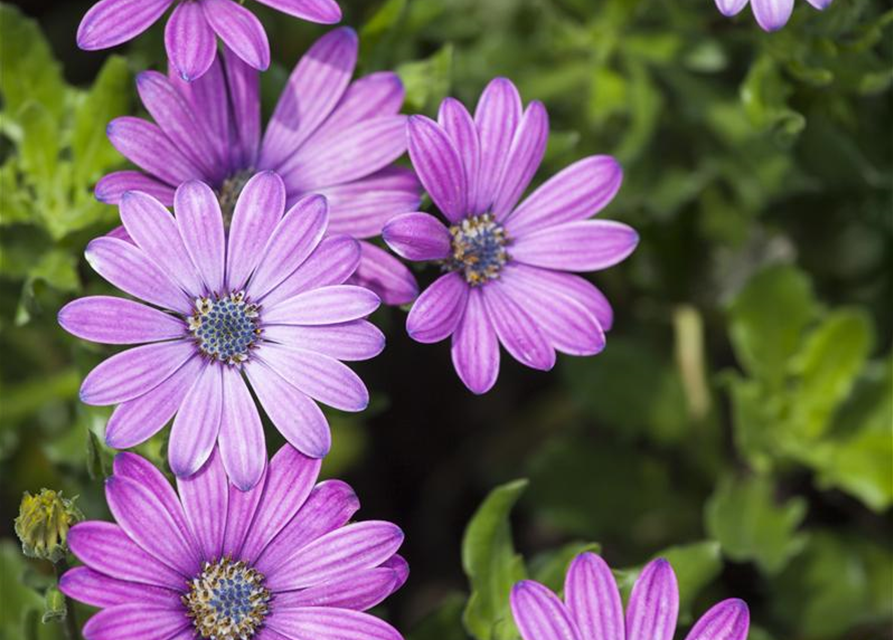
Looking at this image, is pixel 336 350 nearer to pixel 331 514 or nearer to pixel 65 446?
pixel 331 514

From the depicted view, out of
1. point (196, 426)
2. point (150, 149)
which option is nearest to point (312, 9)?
point (150, 149)

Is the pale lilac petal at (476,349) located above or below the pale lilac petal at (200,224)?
below

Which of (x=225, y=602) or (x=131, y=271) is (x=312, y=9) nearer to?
(x=131, y=271)

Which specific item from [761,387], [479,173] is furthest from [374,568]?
[761,387]

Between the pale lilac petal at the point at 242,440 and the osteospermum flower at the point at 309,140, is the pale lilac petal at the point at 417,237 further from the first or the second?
the pale lilac petal at the point at 242,440

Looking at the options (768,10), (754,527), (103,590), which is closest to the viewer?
(103,590)

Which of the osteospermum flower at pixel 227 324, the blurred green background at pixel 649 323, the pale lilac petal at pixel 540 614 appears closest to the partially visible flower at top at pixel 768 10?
the blurred green background at pixel 649 323

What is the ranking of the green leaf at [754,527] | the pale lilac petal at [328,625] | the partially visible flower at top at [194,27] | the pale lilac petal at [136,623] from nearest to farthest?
1. the pale lilac petal at [136,623]
2. the pale lilac petal at [328,625]
3. the partially visible flower at top at [194,27]
4. the green leaf at [754,527]
